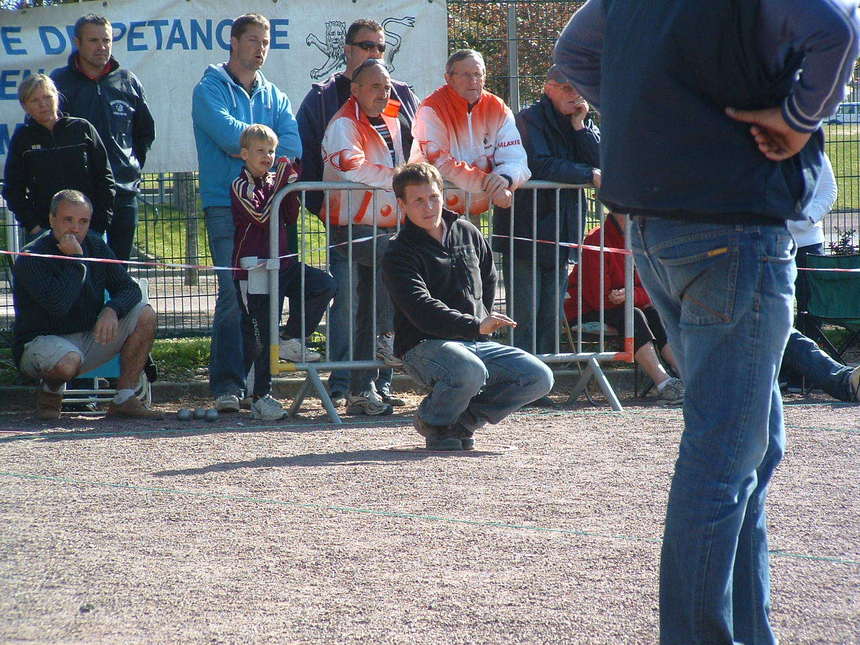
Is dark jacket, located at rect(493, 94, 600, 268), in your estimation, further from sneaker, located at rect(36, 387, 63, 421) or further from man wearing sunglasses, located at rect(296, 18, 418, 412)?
sneaker, located at rect(36, 387, 63, 421)

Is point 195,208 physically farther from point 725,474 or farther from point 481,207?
point 725,474

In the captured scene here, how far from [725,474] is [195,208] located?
797 centimetres

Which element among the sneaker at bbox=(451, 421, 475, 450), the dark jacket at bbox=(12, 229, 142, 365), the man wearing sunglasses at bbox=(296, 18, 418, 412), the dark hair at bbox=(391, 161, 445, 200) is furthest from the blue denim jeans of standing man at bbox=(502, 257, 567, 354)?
the dark jacket at bbox=(12, 229, 142, 365)

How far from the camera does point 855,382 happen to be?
26.2ft

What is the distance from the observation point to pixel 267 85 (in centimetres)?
859

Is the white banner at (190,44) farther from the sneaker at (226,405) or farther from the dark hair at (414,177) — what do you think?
the dark hair at (414,177)

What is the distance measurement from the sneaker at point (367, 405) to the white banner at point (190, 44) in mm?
3283

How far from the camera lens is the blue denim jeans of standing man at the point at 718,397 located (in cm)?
290

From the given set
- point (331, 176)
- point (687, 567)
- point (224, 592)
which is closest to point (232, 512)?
point (224, 592)

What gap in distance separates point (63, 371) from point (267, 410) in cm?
127

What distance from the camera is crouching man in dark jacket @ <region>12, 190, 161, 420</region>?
7668 mm

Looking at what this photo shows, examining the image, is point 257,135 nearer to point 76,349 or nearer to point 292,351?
point 292,351

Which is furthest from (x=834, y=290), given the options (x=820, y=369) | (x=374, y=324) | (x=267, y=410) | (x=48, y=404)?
(x=48, y=404)

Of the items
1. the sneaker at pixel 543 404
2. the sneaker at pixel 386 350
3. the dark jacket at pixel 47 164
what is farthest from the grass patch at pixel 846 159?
the dark jacket at pixel 47 164
